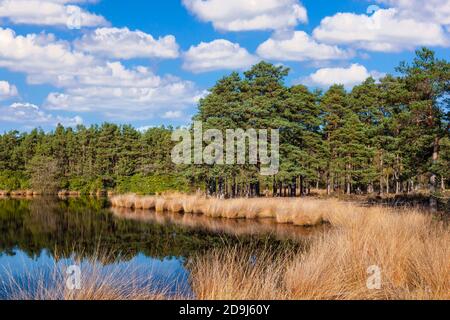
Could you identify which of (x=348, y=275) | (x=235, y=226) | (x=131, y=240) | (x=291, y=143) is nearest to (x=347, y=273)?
(x=348, y=275)

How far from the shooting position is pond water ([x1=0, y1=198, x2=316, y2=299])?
10383 millimetres

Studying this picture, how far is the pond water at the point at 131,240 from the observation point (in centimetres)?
1038

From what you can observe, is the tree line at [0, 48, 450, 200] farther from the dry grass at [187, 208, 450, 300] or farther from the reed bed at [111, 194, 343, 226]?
the dry grass at [187, 208, 450, 300]

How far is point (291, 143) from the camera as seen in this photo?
31.8 meters

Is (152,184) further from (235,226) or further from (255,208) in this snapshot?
(235,226)

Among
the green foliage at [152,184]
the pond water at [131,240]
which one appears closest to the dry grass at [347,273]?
the pond water at [131,240]

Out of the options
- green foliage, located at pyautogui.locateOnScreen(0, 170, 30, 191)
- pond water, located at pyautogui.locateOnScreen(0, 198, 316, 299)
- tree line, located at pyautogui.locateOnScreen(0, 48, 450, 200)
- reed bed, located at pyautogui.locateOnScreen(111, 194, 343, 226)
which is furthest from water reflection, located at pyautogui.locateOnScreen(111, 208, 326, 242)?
green foliage, located at pyautogui.locateOnScreen(0, 170, 30, 191)

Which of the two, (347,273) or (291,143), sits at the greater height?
(291,143)

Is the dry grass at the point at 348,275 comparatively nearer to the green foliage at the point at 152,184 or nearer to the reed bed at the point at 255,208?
the reed bed at the point at 255,208

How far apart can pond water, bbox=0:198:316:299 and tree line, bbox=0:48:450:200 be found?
6098 mm

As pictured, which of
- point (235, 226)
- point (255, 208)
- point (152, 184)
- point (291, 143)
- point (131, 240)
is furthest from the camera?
point (152, 184)

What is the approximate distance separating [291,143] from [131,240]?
62.1 feet

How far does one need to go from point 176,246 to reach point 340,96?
25998 millimetres

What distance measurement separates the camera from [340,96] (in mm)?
35750
